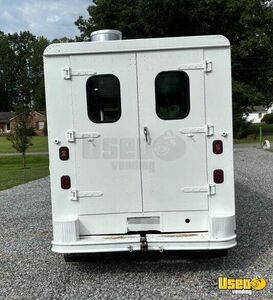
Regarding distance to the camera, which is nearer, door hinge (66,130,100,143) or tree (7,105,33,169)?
door hinge (66,130,100,143)

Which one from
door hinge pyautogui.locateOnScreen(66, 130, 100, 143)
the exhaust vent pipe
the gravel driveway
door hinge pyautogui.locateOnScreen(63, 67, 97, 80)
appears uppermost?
the exhaust vent pipe

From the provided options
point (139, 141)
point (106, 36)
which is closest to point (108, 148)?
point (139, 141)

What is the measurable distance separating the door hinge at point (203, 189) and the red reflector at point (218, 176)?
0.08 meters

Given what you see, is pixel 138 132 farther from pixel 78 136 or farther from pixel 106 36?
pixel 106 36

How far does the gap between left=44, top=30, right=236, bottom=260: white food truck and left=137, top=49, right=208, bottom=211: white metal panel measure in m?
0.01

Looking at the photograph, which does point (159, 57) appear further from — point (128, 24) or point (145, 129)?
point (128, 24)

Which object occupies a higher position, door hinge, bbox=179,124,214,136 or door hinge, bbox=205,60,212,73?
door hinge, bbox=205,60,212,73

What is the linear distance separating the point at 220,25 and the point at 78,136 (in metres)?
37.8

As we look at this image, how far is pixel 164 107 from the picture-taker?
5.39 metres

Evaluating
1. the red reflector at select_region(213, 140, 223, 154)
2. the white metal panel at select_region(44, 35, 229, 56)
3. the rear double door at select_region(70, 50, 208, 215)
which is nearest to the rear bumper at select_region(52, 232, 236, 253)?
the rear double door at select_region(70, 50, 208, 215)

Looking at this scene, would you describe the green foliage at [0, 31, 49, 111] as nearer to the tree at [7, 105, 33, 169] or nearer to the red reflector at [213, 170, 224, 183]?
the tree at [7, 105, 33, 169]

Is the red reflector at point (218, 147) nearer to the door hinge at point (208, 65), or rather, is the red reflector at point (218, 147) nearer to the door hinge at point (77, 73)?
the door hinge at point (208, 65)

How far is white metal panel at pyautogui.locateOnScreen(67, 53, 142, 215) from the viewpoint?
212 inches

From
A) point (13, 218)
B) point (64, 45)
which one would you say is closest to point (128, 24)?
point (13, 218)
